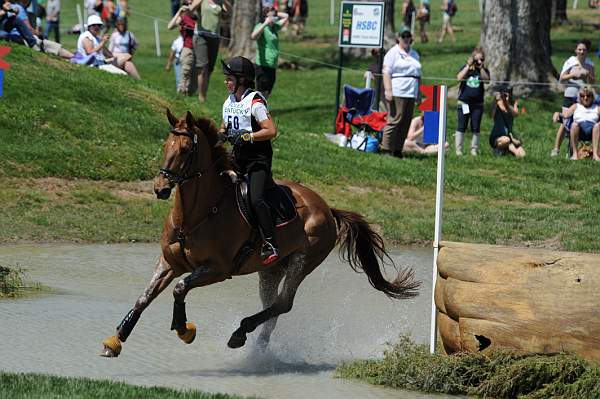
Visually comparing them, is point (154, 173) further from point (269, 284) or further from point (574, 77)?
point (574, 77)

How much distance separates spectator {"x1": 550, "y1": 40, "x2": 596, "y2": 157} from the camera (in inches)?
882

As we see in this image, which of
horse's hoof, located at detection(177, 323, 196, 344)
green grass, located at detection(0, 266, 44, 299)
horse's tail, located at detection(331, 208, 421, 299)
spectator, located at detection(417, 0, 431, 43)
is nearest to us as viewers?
horse's hoof, located at detection(177, 323, 196, 344)

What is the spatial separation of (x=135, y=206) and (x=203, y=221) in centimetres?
688

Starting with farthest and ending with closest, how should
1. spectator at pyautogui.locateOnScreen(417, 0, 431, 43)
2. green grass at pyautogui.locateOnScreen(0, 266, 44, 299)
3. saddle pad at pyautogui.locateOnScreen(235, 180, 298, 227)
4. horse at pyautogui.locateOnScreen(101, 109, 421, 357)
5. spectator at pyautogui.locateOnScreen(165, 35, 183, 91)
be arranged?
spectator at pyautogui.locateOnScreen(417, 0, 431, 43) → spectator at pyautogui.locateOnScreen(165, 35, 183, 91) → green grass at pyautogui.locateOnScreen(0, 266, 44, 299) → saddle pad at pyautogui.locateOnScreen(235, 180, 298, 227) → horse at pyautogui.locateOnScreen(101, 109, 421, 357)

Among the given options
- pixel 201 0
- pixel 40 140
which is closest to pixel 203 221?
pixel 40 140

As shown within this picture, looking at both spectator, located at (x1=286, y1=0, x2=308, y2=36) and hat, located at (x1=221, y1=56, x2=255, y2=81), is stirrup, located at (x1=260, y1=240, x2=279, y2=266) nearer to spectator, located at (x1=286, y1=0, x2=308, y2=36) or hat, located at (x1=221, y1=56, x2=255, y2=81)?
hat, located at (x1=221, y1=56, x2=255, y2=81)

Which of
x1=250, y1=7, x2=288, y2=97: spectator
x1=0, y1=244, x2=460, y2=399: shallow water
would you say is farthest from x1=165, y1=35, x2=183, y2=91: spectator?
x1=0, y1=244, x2=460, y2=399: shallow water

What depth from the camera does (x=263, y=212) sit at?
9.83 m

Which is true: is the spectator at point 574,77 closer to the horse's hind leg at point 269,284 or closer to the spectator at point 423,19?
the horse's hind leg at point 269,284

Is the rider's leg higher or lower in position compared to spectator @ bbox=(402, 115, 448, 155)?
higher

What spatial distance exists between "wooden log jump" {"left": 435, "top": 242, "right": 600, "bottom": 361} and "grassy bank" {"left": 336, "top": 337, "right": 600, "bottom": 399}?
129 mm

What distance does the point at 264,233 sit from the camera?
32.3 feet

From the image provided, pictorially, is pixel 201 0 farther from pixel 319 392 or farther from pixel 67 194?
pixel 319 392

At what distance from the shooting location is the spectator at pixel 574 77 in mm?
22391
